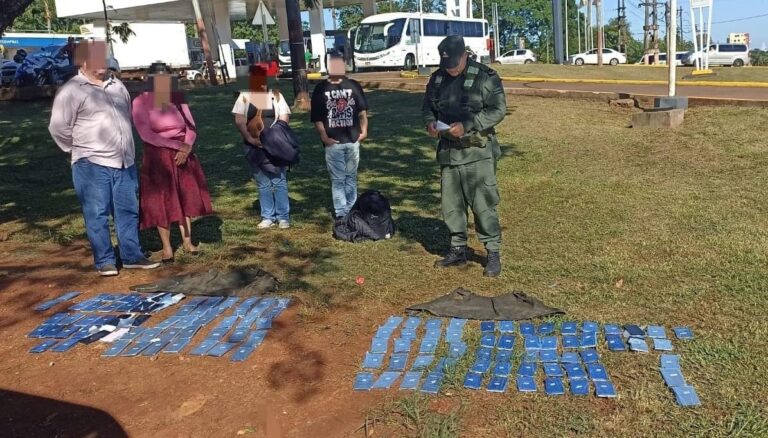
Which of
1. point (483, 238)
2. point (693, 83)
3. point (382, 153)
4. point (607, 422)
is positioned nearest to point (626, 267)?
point (483, 238)

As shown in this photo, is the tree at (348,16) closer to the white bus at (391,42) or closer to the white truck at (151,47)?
the white truck at (151,47)

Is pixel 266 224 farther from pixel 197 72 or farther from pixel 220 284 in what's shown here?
pixel 197 72

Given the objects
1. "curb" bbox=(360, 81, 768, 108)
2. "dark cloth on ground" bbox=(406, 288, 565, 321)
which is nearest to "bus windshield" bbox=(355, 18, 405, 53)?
"curb" bbox=(360, 81, 768, 108)

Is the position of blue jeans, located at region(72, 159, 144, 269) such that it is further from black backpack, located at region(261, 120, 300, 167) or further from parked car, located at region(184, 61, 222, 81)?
parked car, located at region(184, 61, 222, 81)

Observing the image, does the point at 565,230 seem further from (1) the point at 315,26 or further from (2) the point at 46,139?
(1) the point at 315,26

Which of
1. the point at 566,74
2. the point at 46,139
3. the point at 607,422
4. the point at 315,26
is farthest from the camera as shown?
the point at 315,26

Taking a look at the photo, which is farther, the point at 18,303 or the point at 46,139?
the point at 46,139

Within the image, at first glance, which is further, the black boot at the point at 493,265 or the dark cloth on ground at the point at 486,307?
the black boot at the point at 493,265

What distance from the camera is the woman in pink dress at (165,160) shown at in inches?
215

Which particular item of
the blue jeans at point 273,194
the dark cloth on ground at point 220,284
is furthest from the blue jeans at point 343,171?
the dark cloth on ground at point 220,284

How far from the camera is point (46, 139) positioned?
42.6 feet

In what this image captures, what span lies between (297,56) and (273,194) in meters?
8.31

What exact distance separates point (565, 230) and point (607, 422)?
3304mm

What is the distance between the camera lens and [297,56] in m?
14.4
